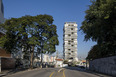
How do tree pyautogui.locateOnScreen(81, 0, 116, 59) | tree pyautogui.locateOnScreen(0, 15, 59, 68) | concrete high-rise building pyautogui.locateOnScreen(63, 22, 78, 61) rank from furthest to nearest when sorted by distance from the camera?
concrete high-rise building pyautogui.locateOnScreen(63, 22, 78, 61) → tree pyautogui.locateOnScreen(0, 15, 59, 68) → tree pyautogui.locateOnScreen(81, 0, 116, 59)

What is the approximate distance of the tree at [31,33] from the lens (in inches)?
1399

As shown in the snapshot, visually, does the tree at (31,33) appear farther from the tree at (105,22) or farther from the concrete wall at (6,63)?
the tree at (105,22)

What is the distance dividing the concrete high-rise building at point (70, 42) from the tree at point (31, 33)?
7329 cm

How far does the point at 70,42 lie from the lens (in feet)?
379

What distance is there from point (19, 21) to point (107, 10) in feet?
70.4

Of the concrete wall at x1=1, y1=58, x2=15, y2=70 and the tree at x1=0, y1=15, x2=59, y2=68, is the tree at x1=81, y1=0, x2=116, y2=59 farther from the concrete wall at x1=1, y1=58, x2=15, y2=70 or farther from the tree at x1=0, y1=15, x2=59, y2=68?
the concrete wall at x1=1, y1=58, x2=15, y2=70

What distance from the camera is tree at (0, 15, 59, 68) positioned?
117 ft

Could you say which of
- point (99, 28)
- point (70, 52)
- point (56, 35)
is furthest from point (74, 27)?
point (99, 28)

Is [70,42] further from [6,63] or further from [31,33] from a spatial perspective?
[31,33]

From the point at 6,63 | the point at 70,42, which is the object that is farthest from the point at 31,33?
the point at 70,42

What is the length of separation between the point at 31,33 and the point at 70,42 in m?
80.2

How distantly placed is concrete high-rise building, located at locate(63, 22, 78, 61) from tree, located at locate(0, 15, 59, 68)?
Result: 73.3 m

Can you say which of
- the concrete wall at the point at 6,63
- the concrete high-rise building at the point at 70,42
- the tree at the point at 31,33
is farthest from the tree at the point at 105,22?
the concrete high-rise building at the point at 70,42

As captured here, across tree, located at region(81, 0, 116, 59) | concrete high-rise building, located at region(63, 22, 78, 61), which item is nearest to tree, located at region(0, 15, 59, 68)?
tree, located at region(81, 0, 116, 59)
